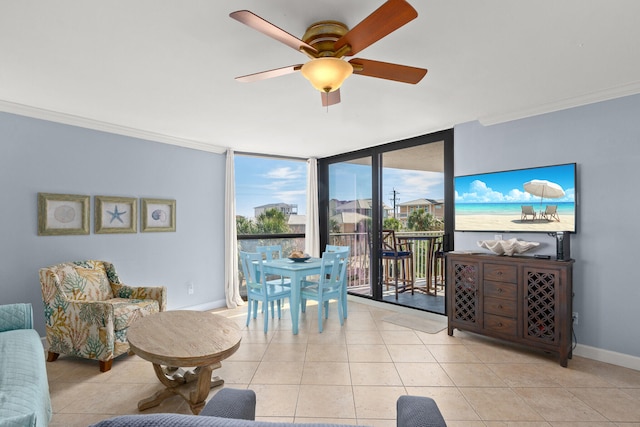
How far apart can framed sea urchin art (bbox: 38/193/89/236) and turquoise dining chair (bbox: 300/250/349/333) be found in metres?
2.55

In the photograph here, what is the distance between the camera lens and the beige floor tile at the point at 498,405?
2.16 m

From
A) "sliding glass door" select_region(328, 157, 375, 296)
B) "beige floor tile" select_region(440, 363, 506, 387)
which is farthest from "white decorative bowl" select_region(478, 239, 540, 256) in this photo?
"sliding glass door" select_region(328, 157, 375, 296)

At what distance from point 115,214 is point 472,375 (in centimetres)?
403

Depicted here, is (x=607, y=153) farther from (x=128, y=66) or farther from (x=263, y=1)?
(x=128, y=66)

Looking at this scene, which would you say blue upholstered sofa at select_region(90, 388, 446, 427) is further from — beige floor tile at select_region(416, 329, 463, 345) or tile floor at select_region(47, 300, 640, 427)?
beige floor tile at select_region(416, 329, 463, 345)

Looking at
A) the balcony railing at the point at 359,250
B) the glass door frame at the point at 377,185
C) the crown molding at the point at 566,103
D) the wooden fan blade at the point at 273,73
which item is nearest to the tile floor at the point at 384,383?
the glass door frame at the point at 377,185

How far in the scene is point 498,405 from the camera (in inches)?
90.4

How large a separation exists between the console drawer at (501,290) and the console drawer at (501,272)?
0.05 meters

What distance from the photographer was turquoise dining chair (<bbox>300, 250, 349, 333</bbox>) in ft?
12.6

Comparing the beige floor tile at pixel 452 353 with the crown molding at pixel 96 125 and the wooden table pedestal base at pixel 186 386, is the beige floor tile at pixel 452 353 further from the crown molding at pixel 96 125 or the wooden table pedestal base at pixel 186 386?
the crown molding at pixel 96 125

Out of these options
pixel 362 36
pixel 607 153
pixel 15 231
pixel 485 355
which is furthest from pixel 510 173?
pixel 15 231

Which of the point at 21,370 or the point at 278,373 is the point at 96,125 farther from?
the point at 278,373

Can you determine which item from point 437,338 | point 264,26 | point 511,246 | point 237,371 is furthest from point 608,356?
point 264,26

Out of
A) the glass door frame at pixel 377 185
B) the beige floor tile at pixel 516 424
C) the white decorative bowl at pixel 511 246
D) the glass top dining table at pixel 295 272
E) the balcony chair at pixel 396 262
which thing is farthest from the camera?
the balcony chair at pixel 396 262
